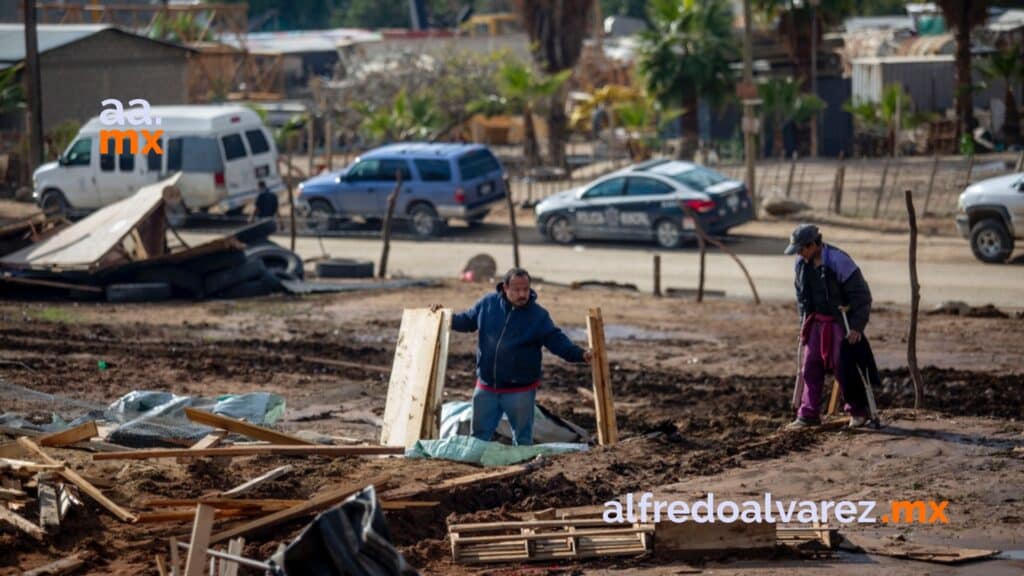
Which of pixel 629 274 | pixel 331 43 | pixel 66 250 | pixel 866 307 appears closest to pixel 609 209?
pixel 629 274

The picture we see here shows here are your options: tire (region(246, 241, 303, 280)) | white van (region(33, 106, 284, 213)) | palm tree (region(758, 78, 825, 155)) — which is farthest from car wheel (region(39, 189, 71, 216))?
palm tree (region(758, 78, 825, 155))

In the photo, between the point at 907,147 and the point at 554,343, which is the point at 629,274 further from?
the point at 907,147

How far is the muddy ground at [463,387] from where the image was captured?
9375 mm

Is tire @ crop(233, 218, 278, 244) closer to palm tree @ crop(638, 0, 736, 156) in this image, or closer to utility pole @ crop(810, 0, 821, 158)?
palm tree @ crop(638, 0, 736, 156)

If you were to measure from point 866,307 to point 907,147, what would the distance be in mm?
28195

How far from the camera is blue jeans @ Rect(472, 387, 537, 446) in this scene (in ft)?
36.0

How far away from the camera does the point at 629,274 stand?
23.8 metres

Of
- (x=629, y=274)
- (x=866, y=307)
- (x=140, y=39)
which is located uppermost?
(x=140, y=39)

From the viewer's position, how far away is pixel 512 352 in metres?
10.8

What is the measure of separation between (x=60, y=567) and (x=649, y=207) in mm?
18820

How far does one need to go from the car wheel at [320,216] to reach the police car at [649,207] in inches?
170

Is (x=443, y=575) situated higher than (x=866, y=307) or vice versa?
(x=866, y=307)

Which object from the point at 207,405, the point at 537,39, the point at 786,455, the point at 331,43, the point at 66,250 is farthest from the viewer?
the point at 331,43

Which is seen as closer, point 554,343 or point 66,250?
point 554,343
